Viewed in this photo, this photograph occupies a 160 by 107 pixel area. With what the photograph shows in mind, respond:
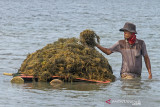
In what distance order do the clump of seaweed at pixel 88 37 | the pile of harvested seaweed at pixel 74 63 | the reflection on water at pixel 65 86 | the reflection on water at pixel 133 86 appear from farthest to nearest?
the pile of harvested seaweed at pixel 74 63, the clump of seaweed at pixel 88 37, the reflection on water at pixel 65 86, the reflection on water at pixel 133 86

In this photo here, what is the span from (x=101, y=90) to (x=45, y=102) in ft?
6.67

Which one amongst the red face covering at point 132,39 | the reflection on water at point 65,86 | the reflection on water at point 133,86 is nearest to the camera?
the reflection on water at point 133,86

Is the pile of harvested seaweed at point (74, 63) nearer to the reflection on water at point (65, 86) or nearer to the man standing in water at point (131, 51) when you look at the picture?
the reflection on water at point (65, 86)

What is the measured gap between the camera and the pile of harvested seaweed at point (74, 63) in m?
Result: 13.1

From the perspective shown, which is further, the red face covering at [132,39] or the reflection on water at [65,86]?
the red face covering at [132,39]

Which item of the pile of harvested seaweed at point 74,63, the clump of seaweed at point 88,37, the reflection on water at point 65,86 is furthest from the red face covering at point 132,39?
the reflection on water at point 65,86

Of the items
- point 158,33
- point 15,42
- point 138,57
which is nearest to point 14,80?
point 138,57

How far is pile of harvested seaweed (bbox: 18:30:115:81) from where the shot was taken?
516 inches

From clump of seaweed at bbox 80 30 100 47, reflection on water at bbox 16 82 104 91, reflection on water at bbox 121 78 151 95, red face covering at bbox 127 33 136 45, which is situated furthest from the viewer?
red face covering at bbox 127 33 136 45

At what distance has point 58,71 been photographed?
43.1 ft

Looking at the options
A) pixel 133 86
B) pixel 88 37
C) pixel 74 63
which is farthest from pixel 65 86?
pixel 133 86

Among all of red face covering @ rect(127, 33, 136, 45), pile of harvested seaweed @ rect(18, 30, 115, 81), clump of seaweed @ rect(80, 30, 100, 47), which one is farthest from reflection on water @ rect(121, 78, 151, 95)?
clump of seaweed @ rect(80, 30, 100, 47)

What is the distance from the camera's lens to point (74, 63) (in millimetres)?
13102

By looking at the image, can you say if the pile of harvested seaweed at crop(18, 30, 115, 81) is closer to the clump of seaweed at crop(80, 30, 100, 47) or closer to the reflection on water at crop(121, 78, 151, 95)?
the clump of seaweed at crop(80, 30, 100, 47)
